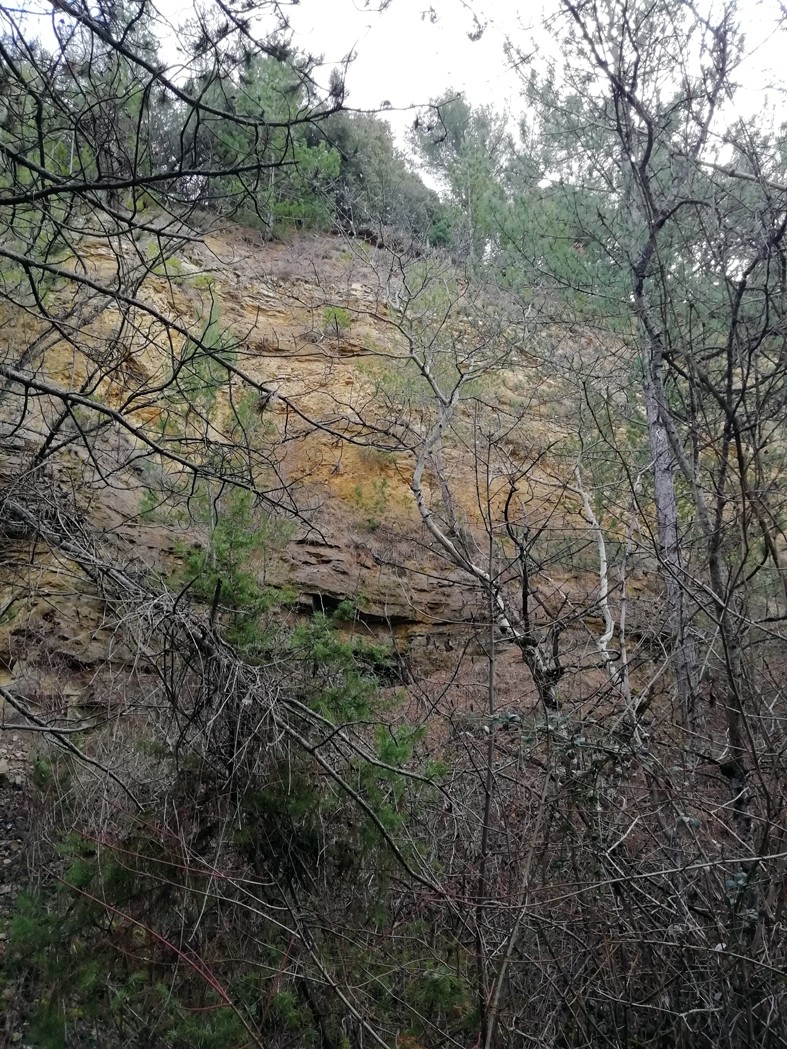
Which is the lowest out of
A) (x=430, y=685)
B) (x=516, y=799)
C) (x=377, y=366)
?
(x=430, y=685)

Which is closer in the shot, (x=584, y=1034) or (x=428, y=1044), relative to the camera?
(x=584, y=1034)

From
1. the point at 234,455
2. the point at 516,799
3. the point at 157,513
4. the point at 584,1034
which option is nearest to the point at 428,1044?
the point at 584,1034

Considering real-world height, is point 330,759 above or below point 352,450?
below

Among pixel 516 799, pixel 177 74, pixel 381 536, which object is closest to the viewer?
pixel 177 74

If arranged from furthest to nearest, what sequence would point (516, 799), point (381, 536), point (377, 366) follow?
point (377, 366), point (381, 536), point (516, 799)

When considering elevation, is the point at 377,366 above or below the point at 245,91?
below

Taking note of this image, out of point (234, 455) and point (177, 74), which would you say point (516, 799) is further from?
point (177, 74)

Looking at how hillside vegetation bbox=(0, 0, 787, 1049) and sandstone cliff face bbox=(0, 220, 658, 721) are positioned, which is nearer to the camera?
hillside vegetation bbox=(0, 0, 787, 1049)

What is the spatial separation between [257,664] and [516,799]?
1.49m

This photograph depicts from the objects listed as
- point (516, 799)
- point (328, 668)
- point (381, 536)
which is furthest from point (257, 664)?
point (381, 536)

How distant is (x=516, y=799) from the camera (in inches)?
160

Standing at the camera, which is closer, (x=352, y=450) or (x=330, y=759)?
(x=330, y=759)

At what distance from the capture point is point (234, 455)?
4.21 m

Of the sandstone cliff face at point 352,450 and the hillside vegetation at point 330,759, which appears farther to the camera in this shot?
the sandstone cliff face at point 352,450
